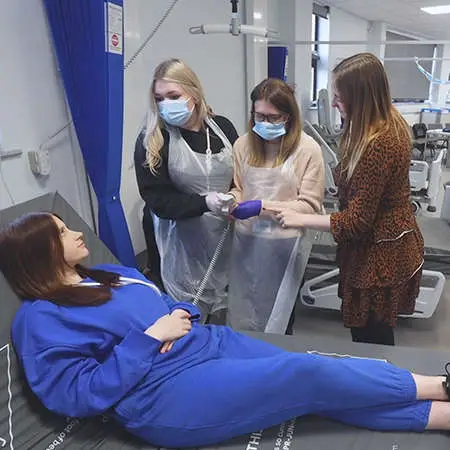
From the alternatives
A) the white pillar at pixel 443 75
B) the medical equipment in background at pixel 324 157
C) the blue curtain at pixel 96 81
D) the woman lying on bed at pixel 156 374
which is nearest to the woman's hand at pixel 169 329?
the woman lying on bed at pixel 156 374

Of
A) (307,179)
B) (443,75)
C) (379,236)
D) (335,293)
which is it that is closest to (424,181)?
(335,293)

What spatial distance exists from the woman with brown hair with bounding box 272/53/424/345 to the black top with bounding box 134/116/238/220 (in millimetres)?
336

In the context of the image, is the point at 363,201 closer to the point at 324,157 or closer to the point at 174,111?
the point at 174,111

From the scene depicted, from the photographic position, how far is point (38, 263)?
3.64 ft

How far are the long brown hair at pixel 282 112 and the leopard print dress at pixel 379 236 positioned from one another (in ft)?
0.72

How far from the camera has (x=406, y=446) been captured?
103 cm

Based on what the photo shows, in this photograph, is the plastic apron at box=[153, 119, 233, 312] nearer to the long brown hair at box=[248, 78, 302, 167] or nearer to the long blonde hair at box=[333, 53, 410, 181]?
the long brown hair at box=[248, 78, 302, 167]

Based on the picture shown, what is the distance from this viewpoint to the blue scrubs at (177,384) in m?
1.00

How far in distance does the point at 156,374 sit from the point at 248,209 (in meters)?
0.65

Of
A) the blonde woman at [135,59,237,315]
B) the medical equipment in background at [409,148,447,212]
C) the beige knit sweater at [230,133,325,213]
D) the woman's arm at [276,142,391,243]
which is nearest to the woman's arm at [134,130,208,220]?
the blonde woman at [135,59,237,315]

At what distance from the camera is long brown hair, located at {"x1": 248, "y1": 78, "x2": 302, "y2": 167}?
143 cm

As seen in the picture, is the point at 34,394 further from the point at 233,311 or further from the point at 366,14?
the point at 366,14

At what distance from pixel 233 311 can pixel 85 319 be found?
30.8 inches

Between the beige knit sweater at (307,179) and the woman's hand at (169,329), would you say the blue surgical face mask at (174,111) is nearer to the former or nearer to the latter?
the beige knit sweater at (307,179)
